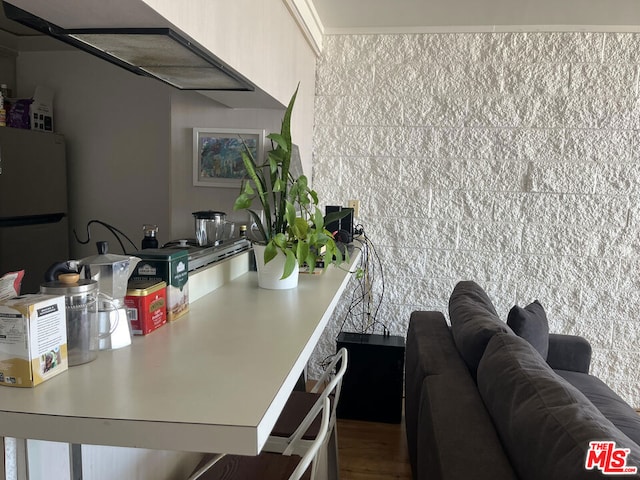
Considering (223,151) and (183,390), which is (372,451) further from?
(183,390)

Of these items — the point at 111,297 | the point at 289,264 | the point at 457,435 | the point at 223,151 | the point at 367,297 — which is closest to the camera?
the point at 111,297

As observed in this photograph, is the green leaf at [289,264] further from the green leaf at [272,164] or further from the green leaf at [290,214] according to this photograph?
the green leaf at [272,164]

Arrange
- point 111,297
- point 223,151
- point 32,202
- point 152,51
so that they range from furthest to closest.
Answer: point 223,151
point 32,202
point 152,51
point 111,297

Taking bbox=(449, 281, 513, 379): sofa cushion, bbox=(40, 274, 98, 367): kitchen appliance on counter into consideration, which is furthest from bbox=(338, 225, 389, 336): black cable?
bbox=(40, 274, 98, 367): kitchen appliance on counter

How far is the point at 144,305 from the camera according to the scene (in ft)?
3.51

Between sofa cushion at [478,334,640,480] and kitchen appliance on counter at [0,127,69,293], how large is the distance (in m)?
1.73

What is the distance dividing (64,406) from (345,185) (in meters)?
2.32

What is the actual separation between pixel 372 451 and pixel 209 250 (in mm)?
1368

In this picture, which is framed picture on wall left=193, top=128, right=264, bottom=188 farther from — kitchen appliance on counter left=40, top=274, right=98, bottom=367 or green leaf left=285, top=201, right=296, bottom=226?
kitchen appliance on counter left=40, top=274, right=98, bottom=367

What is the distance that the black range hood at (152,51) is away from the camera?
1142 millimetres

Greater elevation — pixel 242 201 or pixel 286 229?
pixel 242 201

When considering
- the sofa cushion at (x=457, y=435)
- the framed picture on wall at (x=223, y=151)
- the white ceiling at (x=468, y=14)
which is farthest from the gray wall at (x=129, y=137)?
the sofa cushion at (x=457, y=435)

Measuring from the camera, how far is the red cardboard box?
1.07 m

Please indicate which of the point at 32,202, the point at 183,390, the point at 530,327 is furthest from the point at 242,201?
the point at 530,327
